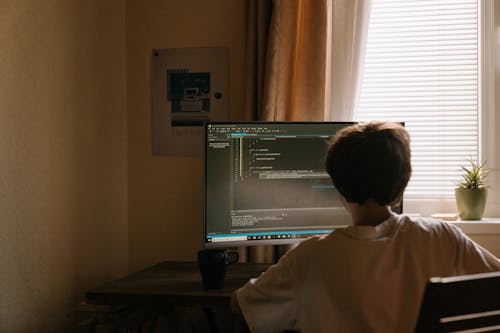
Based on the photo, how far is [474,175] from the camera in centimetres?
250

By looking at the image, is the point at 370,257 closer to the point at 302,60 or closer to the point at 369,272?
the point at 369,272

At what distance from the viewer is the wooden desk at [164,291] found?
1.84m

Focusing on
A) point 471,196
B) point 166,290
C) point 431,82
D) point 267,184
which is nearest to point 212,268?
point 166,290

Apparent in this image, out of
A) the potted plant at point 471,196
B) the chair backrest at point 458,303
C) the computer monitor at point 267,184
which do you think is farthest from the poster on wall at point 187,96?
the chair backrest at point 458,303

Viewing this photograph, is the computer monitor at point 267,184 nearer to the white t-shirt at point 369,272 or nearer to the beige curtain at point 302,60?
the beige curtain at point 302,60

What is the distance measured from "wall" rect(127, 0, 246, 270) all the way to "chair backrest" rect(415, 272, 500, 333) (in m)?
1.69

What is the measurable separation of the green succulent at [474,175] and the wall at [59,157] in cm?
149

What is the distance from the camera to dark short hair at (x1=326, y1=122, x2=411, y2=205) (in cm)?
120

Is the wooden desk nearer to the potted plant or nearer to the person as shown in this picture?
the person

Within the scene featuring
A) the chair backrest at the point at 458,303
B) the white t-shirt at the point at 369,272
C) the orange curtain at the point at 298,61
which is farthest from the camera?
the orange curtain at the point at 298,61

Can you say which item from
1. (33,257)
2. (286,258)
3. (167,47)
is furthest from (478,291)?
(167,47)

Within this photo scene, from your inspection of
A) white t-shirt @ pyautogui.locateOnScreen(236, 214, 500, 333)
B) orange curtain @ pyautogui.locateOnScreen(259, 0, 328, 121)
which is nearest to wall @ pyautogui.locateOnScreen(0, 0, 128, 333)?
orange curtain @ pyautogui.locateOnScreen(259, 0, 328, 121)

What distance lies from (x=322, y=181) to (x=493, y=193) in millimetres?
881

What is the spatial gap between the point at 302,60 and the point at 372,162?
135cm
